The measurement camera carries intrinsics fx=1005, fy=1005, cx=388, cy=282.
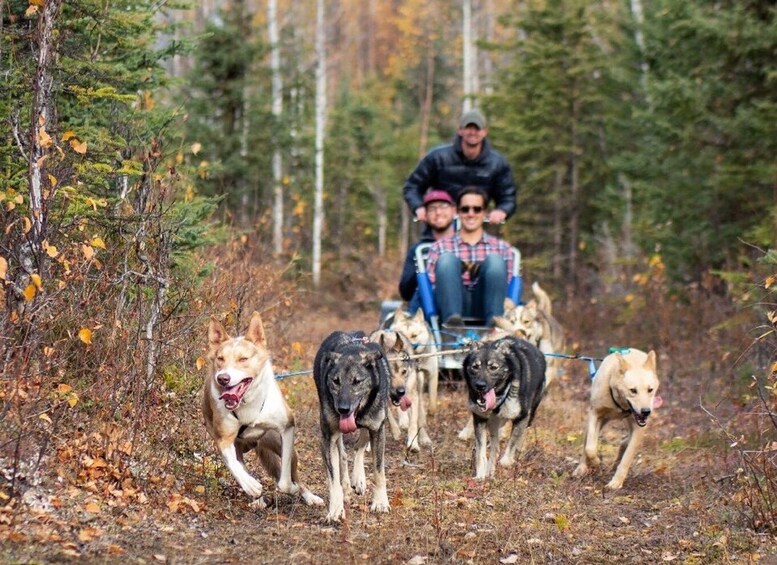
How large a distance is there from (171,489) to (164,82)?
3.81 meters

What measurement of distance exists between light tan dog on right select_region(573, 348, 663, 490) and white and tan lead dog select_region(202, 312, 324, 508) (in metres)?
2.49

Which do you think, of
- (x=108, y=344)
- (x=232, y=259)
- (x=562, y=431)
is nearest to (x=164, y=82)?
(x=232, y=259)

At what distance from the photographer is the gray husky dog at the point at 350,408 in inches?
228

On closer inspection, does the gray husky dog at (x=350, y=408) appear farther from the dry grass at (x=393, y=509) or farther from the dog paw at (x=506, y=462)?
the dog paw at (x=506, y=462)

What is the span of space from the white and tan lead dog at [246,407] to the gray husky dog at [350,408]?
0.25 metres

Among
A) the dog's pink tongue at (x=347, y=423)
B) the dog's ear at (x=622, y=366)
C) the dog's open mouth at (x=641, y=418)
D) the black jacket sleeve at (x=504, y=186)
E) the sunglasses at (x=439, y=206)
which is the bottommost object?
the dog's open mouth at (x=641, y=418)

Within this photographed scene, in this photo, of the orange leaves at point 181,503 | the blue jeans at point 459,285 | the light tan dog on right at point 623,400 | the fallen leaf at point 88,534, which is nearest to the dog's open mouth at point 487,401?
the light tan dog on right at point 623,400

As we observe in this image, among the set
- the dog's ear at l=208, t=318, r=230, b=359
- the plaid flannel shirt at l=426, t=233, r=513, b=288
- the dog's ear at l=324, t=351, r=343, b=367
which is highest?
the plaid flannel shirt at l=426, t=233, r=513, b=288

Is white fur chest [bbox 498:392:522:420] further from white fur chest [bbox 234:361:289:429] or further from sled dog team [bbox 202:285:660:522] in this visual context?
white fur chest [bbox 234:361:289:429]

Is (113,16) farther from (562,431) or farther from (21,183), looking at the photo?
(562,431)

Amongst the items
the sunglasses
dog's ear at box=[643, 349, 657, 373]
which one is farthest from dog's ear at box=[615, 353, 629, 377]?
the sunglasses

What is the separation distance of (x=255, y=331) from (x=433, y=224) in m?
5.34

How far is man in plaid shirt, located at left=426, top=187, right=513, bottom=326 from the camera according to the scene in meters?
9.93

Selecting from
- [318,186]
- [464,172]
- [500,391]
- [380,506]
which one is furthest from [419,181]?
[318,186]
